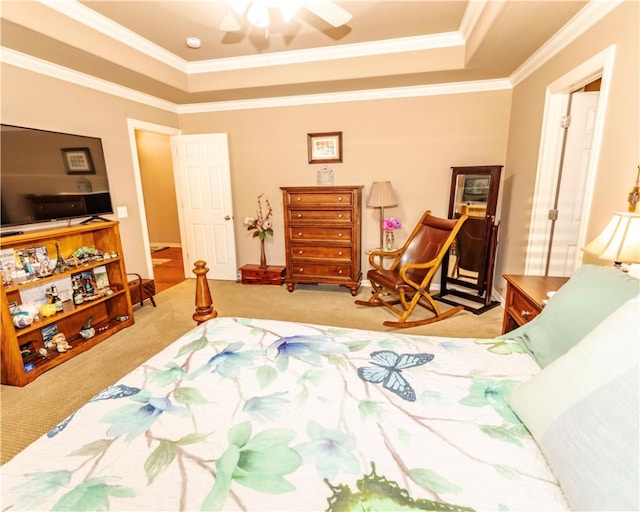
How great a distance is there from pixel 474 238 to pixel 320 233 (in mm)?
1799

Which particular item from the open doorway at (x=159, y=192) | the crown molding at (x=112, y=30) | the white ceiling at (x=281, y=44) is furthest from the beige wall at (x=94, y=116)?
the open doorway at (x=159, y=192)

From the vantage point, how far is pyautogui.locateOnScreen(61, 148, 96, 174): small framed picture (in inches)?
111

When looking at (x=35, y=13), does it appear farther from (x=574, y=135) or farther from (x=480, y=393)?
(x=574, y=135)

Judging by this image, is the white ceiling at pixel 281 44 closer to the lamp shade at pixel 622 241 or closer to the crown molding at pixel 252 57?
the crown molding at pixel 252 57

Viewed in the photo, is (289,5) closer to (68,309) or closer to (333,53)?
(333,53)

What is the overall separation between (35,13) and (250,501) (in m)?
3.33

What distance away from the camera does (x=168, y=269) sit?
17.9ft

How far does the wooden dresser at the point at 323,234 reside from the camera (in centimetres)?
386

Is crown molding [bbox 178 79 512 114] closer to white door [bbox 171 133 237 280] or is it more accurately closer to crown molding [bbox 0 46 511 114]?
crown molding [bbox 0 46 511 114]

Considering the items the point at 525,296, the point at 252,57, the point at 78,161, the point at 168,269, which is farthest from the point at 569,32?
the point at 168,269

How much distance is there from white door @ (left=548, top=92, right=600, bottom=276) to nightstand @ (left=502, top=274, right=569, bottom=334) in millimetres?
734

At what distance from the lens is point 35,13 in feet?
7.41

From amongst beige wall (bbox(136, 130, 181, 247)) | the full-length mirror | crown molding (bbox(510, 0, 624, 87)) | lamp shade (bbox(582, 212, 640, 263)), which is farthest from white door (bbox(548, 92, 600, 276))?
beige wall (bbox(136, 130, 181, 247))

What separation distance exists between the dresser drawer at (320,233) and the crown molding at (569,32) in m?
2.36
